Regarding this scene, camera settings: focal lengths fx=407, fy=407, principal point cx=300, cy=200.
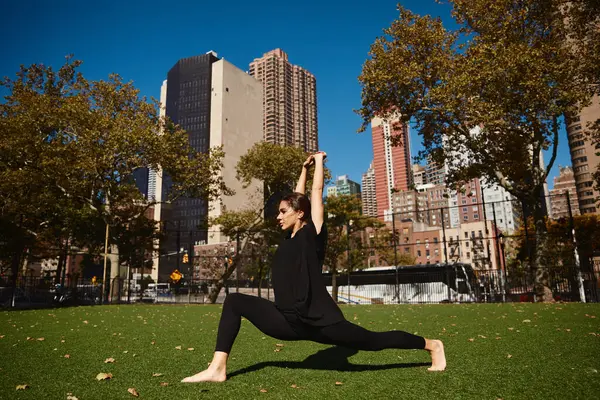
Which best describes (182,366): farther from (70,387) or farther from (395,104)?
(395,104)

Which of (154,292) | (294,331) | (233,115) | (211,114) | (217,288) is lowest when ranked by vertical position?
(154,292)

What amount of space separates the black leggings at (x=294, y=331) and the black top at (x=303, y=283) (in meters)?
0.09

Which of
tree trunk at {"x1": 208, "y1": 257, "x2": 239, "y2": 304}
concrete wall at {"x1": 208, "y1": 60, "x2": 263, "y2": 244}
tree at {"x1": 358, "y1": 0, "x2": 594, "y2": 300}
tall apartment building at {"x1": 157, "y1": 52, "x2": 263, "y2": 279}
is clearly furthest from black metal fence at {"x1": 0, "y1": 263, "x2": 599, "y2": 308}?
concrete wall at {"x1": 208, "y1": 60, "x2": 263, "y2": 244}

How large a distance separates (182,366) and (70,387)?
1199 millimetres

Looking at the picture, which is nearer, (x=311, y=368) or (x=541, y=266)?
(x=311, y=368)

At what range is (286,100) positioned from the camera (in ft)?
486

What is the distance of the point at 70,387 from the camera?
338cm

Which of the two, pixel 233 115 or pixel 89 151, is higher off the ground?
pixel 233 115

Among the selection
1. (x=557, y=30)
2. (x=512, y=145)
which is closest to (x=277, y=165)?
(x=512, y=145)

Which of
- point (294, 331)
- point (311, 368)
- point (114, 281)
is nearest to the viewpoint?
point (294, 331)

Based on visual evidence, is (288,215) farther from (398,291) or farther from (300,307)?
(398,291)

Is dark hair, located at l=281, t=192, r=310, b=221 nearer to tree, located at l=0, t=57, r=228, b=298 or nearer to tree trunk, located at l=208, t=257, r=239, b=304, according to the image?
tree, located at l=0, t=57, r=228, b=298

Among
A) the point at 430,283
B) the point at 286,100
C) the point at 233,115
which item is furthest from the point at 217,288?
the point at 286,100

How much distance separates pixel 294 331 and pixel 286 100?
491 feet
